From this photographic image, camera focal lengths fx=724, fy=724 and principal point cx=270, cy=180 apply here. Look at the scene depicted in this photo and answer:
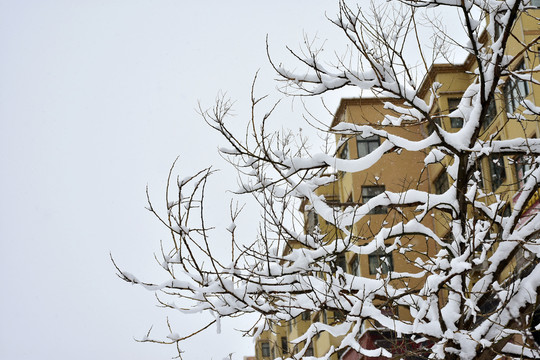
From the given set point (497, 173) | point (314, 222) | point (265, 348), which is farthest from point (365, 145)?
point (265, 348)

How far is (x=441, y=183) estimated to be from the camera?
22516mm

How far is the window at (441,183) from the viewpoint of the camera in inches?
872

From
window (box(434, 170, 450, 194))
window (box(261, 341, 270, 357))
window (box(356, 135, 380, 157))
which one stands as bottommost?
window (box(261, 341, 270, 357))

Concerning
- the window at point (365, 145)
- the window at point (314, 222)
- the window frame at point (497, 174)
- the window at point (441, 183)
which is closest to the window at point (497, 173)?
the window frame at point (497, 174)

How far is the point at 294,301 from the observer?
6.80m

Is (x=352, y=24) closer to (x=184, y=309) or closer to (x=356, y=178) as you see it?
(x=184, y=309)

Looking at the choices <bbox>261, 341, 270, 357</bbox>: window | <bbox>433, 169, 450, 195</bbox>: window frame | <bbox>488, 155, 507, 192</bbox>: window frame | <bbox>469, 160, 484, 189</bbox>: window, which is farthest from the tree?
<bbox>261, 341, 270, 357</bbox>: window

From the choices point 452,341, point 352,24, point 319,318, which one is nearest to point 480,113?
point 352,24

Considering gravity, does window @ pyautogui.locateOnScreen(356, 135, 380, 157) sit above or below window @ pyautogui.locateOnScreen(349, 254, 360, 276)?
above

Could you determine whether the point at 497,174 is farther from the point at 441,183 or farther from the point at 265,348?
the point at 265,348

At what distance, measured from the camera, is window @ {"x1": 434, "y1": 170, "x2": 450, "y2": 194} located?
2214 cm

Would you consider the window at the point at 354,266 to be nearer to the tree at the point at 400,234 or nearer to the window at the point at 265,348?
the tree at the point at 400,234

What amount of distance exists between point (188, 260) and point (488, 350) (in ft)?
8.64

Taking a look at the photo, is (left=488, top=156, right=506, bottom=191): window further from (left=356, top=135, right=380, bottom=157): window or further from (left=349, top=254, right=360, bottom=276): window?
(left=349, top=254, right=360, bottom=276): window
